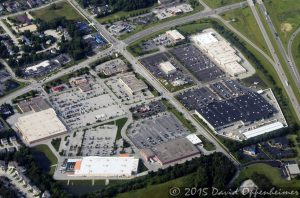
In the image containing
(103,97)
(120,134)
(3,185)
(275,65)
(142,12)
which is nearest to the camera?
(3,185)

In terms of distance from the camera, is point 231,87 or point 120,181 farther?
point 231,87

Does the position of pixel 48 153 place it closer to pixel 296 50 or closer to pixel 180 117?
pixel 180 117

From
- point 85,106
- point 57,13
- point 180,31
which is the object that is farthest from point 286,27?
point 57,13

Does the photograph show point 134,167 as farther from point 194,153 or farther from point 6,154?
point 6,154

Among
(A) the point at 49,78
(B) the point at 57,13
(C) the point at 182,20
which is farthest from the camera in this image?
(B) the point at 57,13

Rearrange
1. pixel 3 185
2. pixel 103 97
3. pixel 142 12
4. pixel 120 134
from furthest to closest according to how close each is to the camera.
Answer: pixel 142 12 < pixel 103 97 < pixel 120 134 < pixel 3 185

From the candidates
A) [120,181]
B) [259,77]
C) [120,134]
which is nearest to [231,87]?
[259,77]
